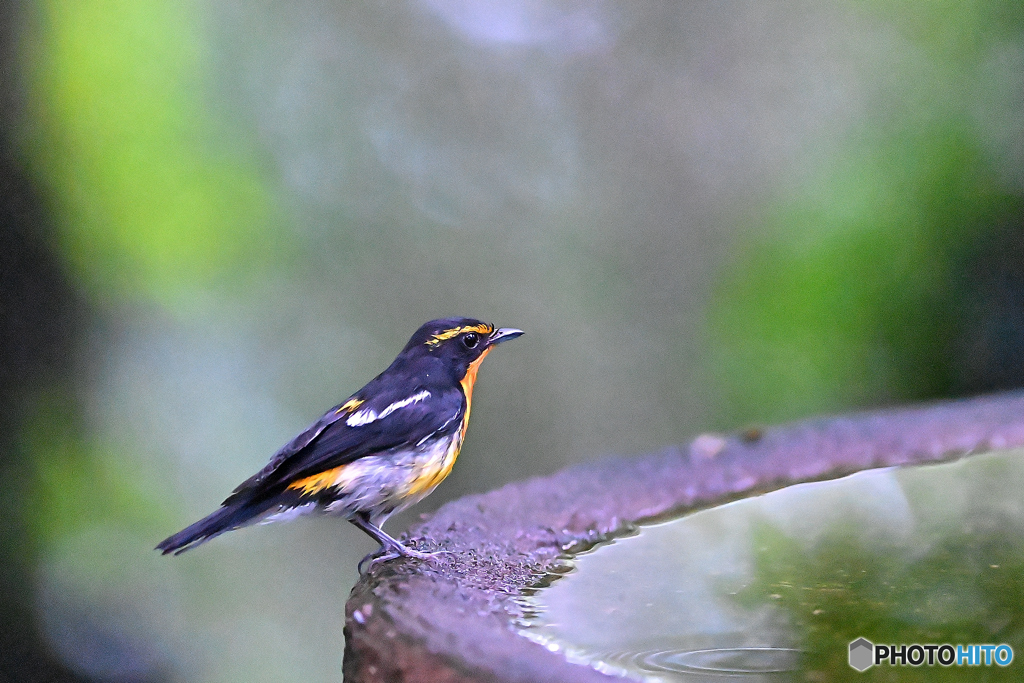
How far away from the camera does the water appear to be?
1.19 m

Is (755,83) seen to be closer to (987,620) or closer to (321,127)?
(321,127)

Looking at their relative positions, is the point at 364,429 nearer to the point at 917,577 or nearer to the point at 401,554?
the point at 401,554

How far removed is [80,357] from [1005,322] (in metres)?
4.23

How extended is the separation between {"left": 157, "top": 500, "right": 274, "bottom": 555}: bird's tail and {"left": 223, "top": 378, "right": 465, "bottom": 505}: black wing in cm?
3

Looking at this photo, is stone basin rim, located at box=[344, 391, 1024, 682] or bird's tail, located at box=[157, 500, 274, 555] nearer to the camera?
stone basin rim, located at box=[344, 391, 1024, 682]

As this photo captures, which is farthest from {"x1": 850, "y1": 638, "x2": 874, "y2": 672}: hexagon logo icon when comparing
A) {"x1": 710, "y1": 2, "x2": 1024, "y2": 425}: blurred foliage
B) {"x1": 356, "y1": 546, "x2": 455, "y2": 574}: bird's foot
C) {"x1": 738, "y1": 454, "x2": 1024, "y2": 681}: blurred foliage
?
{"x1": 710, "y1": 2, "x2": 1024, "y2": 425}: blurred foliage

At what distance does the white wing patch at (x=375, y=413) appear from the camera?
1822 mm

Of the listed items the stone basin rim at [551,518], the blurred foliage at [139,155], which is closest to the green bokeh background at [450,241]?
the blurred foliage at [139,155]

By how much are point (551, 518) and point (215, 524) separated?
Result: 0.72m

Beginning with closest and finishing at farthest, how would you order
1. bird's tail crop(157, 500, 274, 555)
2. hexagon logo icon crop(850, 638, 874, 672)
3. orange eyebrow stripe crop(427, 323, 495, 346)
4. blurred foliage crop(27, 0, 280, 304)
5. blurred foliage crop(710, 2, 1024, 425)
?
hexagon logo icon crop(850, 638, 874, 672)
bird's tail crop(157, 500, 274, 555)
orange eyebrow stripe crop(427, 323, 495, 346)
blurred foliage crop(27, 0, 280, 304)
blurred foliage crop(710, 2, 1024, 425)

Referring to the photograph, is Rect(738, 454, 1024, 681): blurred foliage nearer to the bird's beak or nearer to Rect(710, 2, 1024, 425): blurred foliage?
the bird's beak

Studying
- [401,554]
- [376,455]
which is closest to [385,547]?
[401,554]

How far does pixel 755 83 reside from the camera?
5.45 m

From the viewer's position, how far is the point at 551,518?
1.91m
